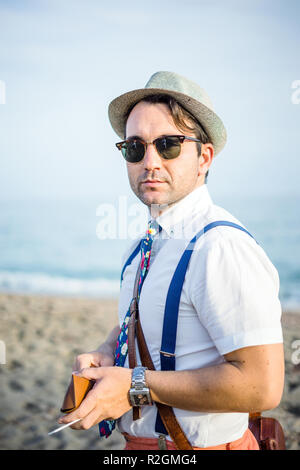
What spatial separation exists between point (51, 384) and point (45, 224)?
103ft

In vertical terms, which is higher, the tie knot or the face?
the face

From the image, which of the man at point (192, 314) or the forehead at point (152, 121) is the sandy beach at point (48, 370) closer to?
the man at point (192, 314)

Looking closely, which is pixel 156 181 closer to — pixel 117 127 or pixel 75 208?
pixel 117 127

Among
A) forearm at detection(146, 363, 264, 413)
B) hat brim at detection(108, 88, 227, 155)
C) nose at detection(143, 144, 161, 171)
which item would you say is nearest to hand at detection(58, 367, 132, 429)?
forearm at detection(146, 363, 264, 413)

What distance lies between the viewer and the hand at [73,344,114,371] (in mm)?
2051

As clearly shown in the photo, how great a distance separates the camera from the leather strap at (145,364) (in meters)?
1.76

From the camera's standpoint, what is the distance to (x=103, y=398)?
167cm

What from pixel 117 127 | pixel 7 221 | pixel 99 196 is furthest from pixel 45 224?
pixel 117 127

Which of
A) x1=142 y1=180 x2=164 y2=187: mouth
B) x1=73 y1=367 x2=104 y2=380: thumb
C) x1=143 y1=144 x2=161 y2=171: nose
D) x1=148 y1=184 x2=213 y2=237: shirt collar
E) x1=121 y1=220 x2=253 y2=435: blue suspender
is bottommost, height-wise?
x1=73 y1=367 x2=104 y2=380: thumb

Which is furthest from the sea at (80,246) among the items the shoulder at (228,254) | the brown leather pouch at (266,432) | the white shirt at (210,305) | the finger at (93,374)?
the finger at (93,374)

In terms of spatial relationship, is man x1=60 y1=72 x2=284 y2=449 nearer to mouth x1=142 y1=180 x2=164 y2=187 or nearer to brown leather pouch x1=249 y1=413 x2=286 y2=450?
mouth x1=142 y1=180 x2=164 y2=187

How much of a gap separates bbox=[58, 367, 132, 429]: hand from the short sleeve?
0.43 meters

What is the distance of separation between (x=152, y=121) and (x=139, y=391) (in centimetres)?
135

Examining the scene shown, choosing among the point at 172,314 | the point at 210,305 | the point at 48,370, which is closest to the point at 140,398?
the point at 172,314
